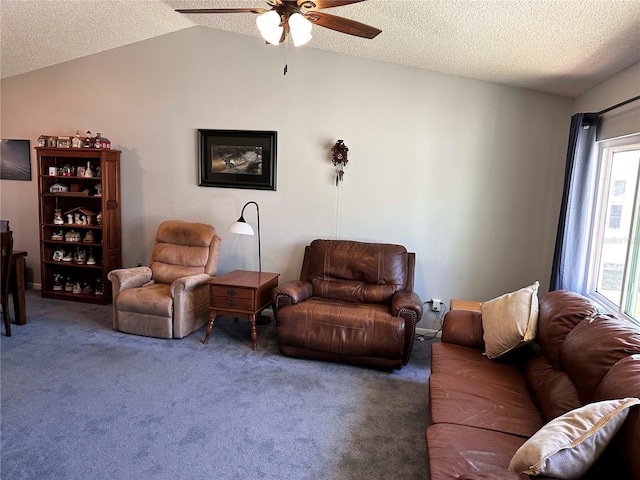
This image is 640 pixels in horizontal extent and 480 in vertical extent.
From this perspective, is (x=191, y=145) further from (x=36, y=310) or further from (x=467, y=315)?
(x=467, y=315)

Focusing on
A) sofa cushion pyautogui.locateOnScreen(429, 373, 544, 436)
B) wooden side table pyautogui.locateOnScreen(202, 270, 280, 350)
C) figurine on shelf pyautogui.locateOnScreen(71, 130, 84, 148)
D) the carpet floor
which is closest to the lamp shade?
wooden side table pyautogui.locateOnScreen(202, 270, 280, 350)

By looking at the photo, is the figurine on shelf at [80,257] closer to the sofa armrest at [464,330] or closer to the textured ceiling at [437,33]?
the textured ceiling at [437,33]

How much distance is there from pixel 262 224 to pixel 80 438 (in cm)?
261

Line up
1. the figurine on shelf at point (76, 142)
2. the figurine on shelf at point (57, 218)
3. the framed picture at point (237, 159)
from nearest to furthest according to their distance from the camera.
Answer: the framed picture at point (237, 159) < the figurine on shelf at point (76, 142) < the figurine on shelf at point (57, 218)

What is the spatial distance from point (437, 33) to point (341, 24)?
3.45 ft

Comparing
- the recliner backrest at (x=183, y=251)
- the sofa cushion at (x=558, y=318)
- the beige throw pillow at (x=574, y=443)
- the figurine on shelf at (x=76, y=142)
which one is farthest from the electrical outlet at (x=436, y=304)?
the figurine on shelf at (x=76, y=142)

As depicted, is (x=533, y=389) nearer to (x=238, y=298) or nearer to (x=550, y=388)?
(x=550, y=388)

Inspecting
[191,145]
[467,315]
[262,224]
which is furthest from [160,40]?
[467,315]

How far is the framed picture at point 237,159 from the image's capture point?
14.5 ft

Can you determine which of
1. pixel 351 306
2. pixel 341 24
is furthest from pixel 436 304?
pixel 341 24

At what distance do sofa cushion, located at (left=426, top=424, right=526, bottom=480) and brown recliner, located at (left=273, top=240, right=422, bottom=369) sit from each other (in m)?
1.38

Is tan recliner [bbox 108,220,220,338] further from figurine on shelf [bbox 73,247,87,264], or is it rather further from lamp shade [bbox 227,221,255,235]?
figurine on shelf [bbox 73,247,87,264]

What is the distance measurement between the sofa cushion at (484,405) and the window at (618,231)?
1071mm

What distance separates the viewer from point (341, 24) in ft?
7.88
